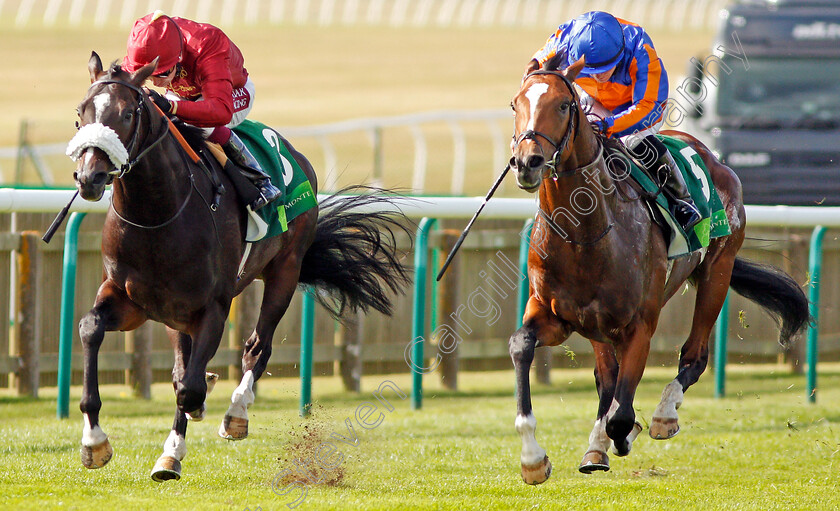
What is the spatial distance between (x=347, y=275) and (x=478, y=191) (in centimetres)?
1150

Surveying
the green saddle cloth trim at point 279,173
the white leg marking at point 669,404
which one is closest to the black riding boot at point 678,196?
the white leg marking at point 669,404

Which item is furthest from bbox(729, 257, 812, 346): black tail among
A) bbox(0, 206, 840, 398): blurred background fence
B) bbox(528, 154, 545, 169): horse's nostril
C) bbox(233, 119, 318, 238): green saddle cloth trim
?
bbox(528, 154, 545, 169): horse's nostril

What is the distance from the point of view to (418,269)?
7137 mm

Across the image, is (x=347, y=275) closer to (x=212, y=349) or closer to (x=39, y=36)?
(x=212, y=349)

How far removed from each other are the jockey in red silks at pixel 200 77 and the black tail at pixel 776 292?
2.63 metres

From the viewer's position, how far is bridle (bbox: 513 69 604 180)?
4004mm

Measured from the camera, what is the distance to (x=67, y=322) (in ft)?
20.4

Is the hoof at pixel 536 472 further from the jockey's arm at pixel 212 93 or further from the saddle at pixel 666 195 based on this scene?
the jockey's arm at pixel 212 93

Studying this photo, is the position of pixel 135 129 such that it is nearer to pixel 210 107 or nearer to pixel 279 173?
pixel 210 107

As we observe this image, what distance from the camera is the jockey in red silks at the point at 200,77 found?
4418 millimetres

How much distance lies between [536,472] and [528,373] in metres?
0.38

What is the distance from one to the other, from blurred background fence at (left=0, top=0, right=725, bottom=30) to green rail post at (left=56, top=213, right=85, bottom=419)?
27.3 m

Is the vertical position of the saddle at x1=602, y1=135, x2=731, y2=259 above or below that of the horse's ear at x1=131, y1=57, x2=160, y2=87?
below

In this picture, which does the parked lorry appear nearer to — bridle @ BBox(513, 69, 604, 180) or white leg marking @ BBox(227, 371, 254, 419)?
bridle @ BBox(513, 69, 604, 180)
